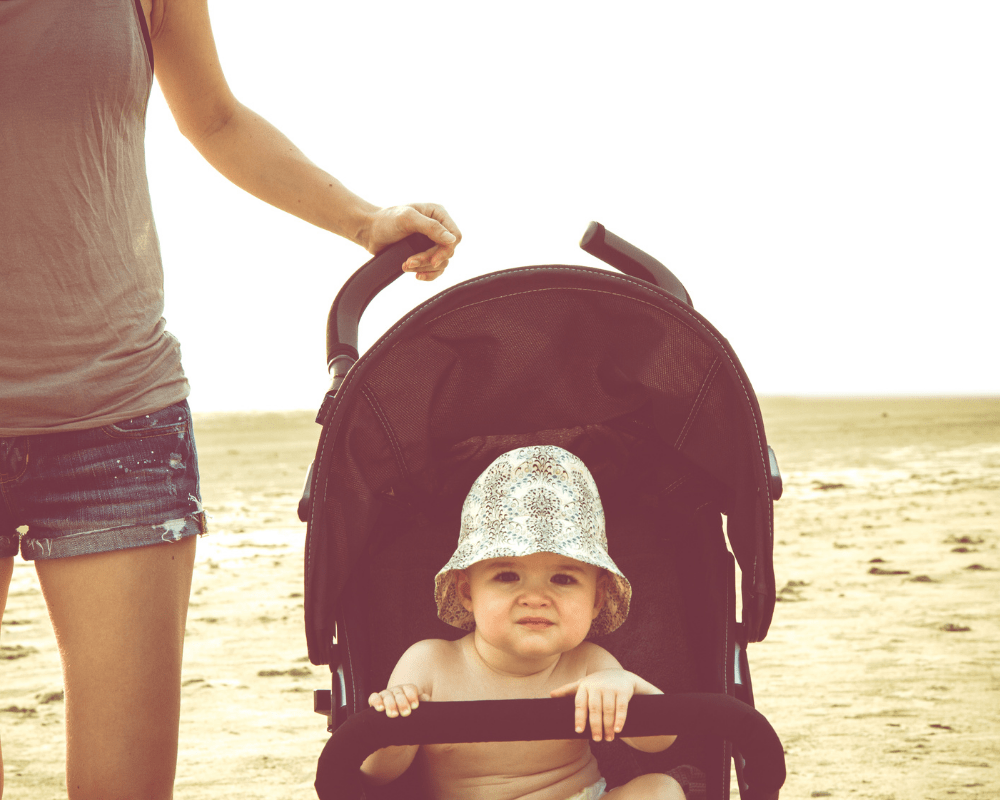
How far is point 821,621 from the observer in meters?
6.14

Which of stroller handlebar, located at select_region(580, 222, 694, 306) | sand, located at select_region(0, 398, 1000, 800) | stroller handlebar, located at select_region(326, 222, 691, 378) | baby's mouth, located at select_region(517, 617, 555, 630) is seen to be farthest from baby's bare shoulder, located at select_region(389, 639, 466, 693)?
sand, located at select_region(0, 398, 1000, 800)

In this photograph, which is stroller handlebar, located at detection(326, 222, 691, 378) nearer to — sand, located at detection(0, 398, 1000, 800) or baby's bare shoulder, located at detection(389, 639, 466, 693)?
baby's bare shoulder, located at detection(389, 639, 466, 693)

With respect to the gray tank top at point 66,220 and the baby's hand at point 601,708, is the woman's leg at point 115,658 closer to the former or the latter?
the gray tank top at point 66,220

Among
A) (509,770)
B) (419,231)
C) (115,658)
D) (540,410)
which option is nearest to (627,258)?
(540,410)

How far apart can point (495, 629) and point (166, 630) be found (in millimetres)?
673

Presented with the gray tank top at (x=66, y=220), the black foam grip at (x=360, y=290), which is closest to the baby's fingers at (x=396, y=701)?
the gray tank top at (x=66, y=220)

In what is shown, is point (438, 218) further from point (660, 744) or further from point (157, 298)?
point (660, 744)

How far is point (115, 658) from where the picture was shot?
1.96 metres

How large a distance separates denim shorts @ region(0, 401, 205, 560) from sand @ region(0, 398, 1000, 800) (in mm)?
2296

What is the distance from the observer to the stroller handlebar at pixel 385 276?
2.55 metres

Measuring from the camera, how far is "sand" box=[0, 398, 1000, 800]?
160 inches

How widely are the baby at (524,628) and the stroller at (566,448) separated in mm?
144

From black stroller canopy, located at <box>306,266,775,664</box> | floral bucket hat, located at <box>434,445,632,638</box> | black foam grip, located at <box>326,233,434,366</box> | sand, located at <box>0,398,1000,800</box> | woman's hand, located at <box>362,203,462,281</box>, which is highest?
Answer: woman's hand, located at <box>362,203,462,281</box>

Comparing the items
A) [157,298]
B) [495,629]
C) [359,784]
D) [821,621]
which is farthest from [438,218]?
[821,621]
